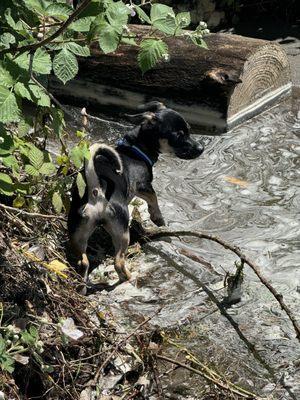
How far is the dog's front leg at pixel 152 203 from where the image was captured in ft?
17.7

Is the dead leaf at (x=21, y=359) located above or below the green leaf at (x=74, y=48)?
below

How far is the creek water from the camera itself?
428 cm

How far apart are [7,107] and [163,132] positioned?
7.25ft

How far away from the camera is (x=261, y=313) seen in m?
4.68

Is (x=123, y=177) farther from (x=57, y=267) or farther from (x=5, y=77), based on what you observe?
(x=5, y=77)

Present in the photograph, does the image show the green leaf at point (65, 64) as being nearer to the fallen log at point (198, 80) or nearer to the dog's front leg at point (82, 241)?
the dog's front leg at point (82, 241)

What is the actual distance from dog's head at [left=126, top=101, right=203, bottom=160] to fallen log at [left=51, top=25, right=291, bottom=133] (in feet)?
3.83

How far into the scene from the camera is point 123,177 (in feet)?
16.6

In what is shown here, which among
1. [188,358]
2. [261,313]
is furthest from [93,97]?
[188,358]

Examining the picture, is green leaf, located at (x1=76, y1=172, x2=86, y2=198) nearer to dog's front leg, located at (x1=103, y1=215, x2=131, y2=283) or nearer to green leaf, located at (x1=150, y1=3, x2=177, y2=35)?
dog's front leg, located at (x1=103, y1=215, x2=131, y2=283)

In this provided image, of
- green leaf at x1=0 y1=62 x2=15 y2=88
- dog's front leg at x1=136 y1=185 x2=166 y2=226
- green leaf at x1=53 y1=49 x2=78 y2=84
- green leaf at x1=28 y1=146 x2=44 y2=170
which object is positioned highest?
green leaf at x1=53 y1=49 x2=78 y2=84

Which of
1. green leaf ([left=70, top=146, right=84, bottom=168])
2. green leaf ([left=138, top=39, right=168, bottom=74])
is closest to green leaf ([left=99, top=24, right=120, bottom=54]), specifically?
green leaf ([left=138, top=39, right=168, bottom=74])

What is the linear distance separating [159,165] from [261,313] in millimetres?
2125

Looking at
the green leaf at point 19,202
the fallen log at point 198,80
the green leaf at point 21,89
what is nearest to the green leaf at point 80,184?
the green leaf at point 19,202
